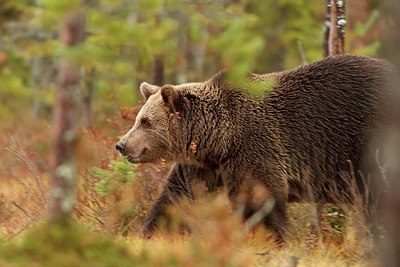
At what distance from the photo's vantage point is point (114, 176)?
8.42 meters

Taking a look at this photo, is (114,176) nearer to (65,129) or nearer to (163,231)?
(163,231)

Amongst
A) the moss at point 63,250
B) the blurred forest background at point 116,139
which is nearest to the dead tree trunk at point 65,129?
the blurred forest background at point 116,139

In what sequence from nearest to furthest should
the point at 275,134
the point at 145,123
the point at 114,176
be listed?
the point at 275,134 < the point at 114,176 < the point at 145,123

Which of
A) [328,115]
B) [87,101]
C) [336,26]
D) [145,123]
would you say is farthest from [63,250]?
[87,101]

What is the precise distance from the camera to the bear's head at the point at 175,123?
859 centimetres

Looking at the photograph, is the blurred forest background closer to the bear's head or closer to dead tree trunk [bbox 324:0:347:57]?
the bear's head

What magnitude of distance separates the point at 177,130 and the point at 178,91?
1.41 ft

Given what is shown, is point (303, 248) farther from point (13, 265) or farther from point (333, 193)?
point (13, 265)

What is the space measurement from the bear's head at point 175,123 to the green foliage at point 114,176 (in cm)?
19

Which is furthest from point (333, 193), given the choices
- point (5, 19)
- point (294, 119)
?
point (5, 19)

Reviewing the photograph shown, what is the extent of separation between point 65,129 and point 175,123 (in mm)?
2904

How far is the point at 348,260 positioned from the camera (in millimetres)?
6852

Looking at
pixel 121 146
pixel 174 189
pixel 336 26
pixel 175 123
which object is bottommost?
pixel 174 189

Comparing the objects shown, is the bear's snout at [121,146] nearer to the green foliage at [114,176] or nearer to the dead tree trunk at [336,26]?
the green foliage at [114,176]
